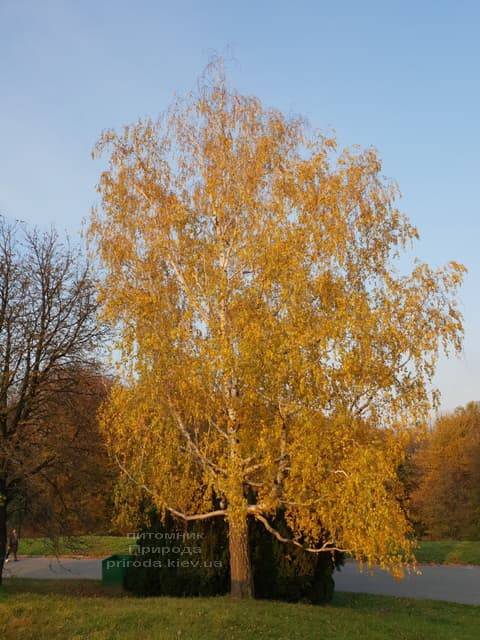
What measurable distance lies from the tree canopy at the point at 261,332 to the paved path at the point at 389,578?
5.91m

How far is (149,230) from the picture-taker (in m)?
14.1

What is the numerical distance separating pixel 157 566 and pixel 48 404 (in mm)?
4665

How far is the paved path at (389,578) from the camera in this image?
18.4 m

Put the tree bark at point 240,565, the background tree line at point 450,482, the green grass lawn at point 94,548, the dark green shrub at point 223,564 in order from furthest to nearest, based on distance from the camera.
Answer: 1. the background tree line at point 450,482
2. the green grass lawn at point 94,548
3. the dark green shrub at point 223,564
4. the tree bark at point 240,565

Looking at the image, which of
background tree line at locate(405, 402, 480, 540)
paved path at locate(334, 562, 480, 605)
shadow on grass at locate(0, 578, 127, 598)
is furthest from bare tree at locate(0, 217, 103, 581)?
background tree line at locate(405, 402, 480, 540)

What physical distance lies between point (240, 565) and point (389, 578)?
10.7 meters

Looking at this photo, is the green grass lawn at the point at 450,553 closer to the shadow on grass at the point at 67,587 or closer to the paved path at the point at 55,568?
the paved path at the point at 55,568

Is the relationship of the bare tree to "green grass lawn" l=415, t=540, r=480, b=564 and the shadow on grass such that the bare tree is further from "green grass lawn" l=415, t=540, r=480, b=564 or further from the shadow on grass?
"green grass lawn" l=415, t=540, r=480, b=564

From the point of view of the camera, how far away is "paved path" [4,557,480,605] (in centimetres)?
1836

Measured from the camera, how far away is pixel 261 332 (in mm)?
11320

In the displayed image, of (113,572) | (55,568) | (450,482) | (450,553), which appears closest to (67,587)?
(113,572)

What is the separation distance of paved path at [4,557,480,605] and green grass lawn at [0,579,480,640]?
181 inches

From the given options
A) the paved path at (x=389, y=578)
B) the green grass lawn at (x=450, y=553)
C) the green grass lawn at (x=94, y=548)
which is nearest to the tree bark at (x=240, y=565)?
the paved path at (x=389, y=578)

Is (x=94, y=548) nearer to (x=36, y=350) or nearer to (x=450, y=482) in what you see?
(x=36, y=350)
